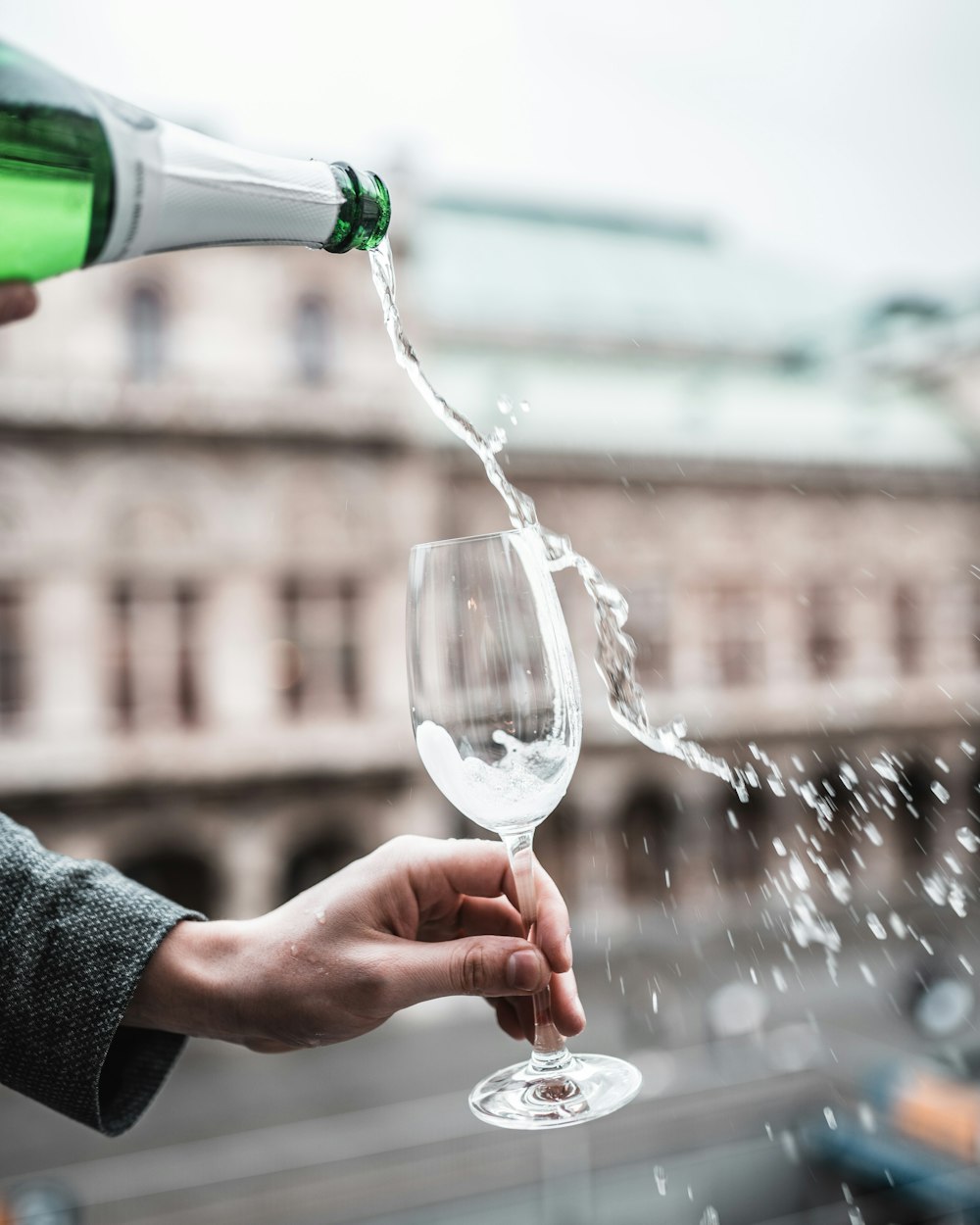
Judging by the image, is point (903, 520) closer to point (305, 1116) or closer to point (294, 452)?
point (294, 452)

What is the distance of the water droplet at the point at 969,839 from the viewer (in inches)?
389

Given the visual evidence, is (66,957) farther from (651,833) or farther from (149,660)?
(651,833)

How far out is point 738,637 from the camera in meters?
10.8

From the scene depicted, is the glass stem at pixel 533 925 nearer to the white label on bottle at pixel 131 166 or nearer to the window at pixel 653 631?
the white label on bottle at pixel 131 166

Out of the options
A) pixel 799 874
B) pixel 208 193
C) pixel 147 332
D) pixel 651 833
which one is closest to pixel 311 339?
pixel 147 332

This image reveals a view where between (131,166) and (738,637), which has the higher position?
(131,166)

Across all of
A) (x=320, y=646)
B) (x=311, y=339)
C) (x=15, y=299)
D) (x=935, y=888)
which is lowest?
(x=935, y=888)

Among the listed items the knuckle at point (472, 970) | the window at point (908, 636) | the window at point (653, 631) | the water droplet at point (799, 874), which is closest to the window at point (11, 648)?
the window at point (653, 631)

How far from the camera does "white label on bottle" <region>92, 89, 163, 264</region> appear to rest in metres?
0.78

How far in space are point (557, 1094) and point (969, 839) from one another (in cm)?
1017

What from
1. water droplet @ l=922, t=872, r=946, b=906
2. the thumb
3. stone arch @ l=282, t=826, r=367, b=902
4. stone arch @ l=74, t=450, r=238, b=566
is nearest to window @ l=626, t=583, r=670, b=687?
stone arch @ l=282, t=826, r=367, b=902

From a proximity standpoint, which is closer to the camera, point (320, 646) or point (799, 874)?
point (320, 646)

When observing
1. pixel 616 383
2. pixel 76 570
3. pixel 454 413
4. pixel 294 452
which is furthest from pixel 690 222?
pixel 454 413

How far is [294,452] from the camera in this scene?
9156 millimetres
